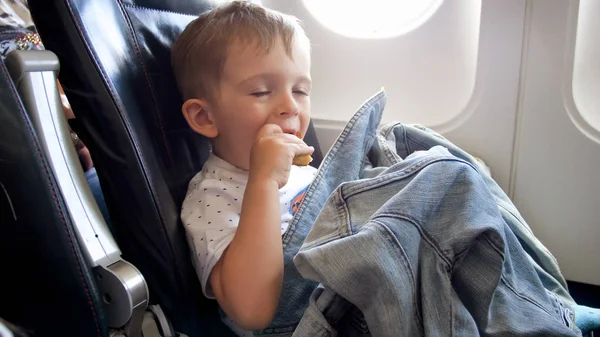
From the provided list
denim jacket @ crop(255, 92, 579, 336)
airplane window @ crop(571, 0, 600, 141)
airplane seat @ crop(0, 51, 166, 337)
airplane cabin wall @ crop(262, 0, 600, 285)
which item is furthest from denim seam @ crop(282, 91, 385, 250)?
airplane window @ crop(571, 0, 600, 141)

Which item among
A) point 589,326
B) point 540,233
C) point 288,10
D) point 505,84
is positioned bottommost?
point 540,233

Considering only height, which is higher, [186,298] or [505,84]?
[505,84]

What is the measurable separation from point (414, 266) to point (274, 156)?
31 centimetres

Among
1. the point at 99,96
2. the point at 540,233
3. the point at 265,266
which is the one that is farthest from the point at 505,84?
the point at 99,96

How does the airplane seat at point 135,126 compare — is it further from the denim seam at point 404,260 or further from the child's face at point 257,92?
the denim seam at point 404,260

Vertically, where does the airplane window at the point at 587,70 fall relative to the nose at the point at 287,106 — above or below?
below

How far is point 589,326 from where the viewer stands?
0.81 m

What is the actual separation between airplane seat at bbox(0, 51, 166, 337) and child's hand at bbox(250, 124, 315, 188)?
26cm

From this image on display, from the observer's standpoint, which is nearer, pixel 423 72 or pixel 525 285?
pixel 525 285

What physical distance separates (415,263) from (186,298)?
408 mm

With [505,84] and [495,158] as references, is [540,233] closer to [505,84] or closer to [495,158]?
[495,158]

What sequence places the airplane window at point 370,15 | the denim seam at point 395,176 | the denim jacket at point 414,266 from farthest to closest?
the airplane window at point 370,15, the denim seam at point 395,176, the denim jacket at point 414,266

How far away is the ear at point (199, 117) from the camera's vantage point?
887mm

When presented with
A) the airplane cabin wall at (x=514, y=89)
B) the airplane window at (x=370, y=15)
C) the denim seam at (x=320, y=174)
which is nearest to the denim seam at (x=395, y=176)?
the denim seam at (x=320, y=174)
